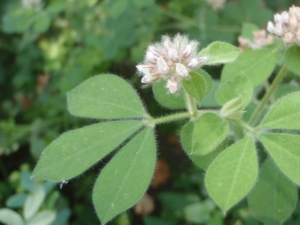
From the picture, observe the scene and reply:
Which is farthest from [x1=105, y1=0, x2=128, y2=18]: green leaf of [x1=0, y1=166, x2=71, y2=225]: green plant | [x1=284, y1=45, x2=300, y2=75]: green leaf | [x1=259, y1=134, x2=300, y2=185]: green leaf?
[x1=259, y1=134, x2=300, y2=185]: green leaf

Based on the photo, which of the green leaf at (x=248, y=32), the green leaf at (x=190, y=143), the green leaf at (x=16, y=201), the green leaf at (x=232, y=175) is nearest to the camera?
the green leaf at (x=232, y=175)

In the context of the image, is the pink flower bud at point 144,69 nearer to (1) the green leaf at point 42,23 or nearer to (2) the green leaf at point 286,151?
(2) the green leaf at point 286,151

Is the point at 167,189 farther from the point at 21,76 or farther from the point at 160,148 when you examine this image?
the point at 21,76

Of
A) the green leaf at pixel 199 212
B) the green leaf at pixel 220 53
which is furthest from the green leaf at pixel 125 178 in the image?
the green leaf at pixel 199 212

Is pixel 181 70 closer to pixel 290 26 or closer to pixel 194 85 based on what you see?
pixel 194 85

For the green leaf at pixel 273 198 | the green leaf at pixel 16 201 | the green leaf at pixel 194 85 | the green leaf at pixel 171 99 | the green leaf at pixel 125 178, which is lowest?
the green leaf at pixel 16 201

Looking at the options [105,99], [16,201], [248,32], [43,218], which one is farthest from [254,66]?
[16,201]
